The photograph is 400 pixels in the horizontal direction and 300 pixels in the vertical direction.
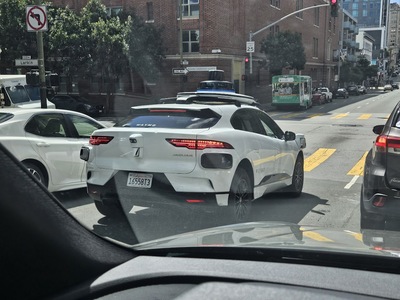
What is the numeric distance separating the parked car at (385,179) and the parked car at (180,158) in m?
1.54

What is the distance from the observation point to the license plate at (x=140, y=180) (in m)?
5.13

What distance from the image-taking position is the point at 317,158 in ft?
38.4

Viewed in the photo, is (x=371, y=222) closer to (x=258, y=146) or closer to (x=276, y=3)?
(x=258, y=146)

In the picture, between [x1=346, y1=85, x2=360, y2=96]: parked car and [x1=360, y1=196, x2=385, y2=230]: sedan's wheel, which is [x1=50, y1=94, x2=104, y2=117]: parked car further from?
[x1=346, y1=85, x2=360, y2=96]: parked car

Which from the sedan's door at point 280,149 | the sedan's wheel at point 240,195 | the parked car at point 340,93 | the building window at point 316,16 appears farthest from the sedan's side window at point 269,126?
the building window at point 316,16

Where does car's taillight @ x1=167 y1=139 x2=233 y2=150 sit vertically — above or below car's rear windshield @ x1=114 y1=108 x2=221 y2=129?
below

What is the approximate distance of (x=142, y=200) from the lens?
521 centimetres

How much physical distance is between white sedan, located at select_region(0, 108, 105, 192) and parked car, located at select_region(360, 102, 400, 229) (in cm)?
432

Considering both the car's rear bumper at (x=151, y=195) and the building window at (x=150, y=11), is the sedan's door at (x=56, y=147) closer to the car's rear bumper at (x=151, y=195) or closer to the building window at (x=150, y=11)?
the car's rear bumper at (x=151, y=195)

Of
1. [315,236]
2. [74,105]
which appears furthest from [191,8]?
[315,236]

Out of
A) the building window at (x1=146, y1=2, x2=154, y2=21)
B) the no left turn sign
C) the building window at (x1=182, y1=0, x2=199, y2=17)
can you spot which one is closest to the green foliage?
the building window at (x1=146, y1=2, x2=154, y2=21)

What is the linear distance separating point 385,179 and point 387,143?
1.32ft

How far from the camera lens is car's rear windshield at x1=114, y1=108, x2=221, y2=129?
5.34 m

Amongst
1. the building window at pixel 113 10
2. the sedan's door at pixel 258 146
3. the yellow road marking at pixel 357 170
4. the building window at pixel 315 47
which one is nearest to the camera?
the sedan's door at pixel 258 146
